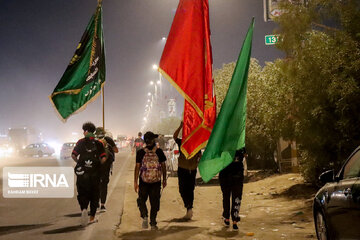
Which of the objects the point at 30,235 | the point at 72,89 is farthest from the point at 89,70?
the point at 30,235

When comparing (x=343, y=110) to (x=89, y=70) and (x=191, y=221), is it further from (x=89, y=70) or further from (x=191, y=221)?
(x=89, y=70)

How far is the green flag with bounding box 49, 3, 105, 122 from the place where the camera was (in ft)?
35.2

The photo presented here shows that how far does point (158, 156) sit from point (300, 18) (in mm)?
5694

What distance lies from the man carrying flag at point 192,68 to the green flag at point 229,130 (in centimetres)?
68

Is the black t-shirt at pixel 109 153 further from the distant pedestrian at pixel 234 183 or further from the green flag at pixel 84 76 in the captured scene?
the distant pedestrian at pixel 234 183

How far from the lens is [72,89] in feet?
35.8

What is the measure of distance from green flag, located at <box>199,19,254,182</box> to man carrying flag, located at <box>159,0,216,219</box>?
26.8 inches

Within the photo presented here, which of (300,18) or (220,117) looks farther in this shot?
(300,18)

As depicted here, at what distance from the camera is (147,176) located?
28.1 feet

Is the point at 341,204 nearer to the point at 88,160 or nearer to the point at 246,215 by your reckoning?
the point at 88,160

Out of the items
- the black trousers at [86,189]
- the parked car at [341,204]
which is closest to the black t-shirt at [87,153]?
the black trousers at [86,189]

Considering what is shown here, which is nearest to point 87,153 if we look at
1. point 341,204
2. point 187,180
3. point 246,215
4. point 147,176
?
point 147,176

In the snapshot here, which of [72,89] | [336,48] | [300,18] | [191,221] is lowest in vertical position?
[191,221]

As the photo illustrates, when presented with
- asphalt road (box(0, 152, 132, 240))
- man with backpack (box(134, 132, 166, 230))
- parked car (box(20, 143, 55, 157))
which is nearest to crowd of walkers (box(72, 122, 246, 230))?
man with backpack (box(134, 132, 166, 230))
